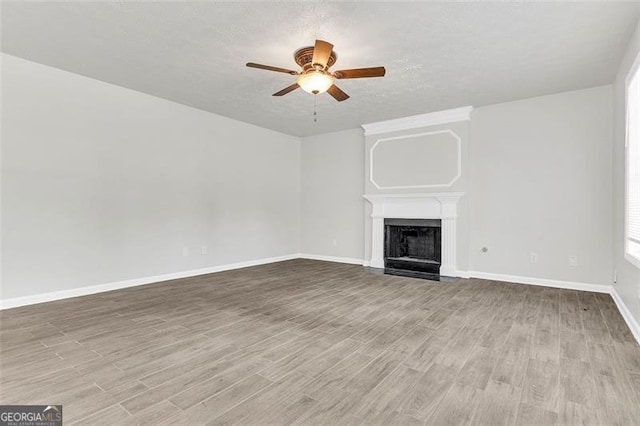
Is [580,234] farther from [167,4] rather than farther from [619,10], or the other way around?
[167,4]

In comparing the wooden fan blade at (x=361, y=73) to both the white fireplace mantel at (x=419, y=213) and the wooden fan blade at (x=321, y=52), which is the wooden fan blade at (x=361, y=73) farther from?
the white fireplace mantel at (x=419, y=213)

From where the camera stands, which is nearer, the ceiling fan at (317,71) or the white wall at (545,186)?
the ceiling fan at (317,71)

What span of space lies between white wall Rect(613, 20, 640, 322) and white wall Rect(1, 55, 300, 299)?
5238 millimetres

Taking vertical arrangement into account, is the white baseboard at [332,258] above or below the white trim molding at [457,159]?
below

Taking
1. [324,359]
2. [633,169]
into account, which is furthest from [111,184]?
[633,169]

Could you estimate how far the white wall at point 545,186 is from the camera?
416 cm

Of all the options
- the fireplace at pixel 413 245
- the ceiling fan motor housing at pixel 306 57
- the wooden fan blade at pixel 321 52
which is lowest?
the fireplace at pixel 413 245

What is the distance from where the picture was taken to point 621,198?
348cm

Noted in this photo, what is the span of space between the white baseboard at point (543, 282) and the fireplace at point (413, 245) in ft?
2.24

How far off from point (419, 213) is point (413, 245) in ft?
2.12

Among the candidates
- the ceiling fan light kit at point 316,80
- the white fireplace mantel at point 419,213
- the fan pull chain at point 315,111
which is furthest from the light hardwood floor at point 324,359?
the fan pull chain at point 315,111

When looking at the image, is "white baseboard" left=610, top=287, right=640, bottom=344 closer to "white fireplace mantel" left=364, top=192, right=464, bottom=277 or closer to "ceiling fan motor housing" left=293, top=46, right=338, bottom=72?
"white fireplace mantel" left=364, top=192, right=464, bottom=277

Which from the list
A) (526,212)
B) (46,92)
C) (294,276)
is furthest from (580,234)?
(46,92)

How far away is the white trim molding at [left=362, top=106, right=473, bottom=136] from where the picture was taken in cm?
505
